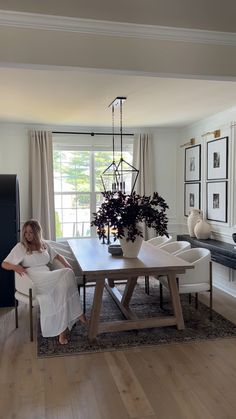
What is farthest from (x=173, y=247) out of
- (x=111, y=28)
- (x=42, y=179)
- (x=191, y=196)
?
(x=111, y=28)

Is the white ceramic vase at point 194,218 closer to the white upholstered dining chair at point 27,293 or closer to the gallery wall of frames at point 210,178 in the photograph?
the gallery wall of frames at point 210,178

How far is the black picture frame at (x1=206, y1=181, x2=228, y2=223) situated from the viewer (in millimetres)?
5250

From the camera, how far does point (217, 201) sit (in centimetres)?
544

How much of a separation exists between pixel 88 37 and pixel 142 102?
226 cm

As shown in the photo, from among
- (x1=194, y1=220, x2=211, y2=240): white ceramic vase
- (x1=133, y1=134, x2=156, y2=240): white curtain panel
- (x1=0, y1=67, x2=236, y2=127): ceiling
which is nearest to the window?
(x1=133, y1=134, x2=156, y2=240): white curtain panel

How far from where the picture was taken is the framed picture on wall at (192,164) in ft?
19.7

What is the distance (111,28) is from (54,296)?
237cm

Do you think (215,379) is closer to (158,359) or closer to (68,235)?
(158,359)

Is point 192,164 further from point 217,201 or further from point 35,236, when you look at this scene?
point 35,236

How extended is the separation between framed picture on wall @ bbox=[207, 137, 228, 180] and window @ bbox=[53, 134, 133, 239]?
5.27ft

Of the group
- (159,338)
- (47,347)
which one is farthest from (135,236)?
(47,347)

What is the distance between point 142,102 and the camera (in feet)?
15.3

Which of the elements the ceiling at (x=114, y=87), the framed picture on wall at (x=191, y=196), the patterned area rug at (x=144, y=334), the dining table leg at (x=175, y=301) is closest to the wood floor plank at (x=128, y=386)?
the patterned area rug at (x=144, y=334)

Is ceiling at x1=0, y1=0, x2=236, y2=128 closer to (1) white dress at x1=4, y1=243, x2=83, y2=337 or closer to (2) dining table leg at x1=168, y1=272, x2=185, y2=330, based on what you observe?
(1) white dress at x1=4, y1=243, x2=83, y2=337
